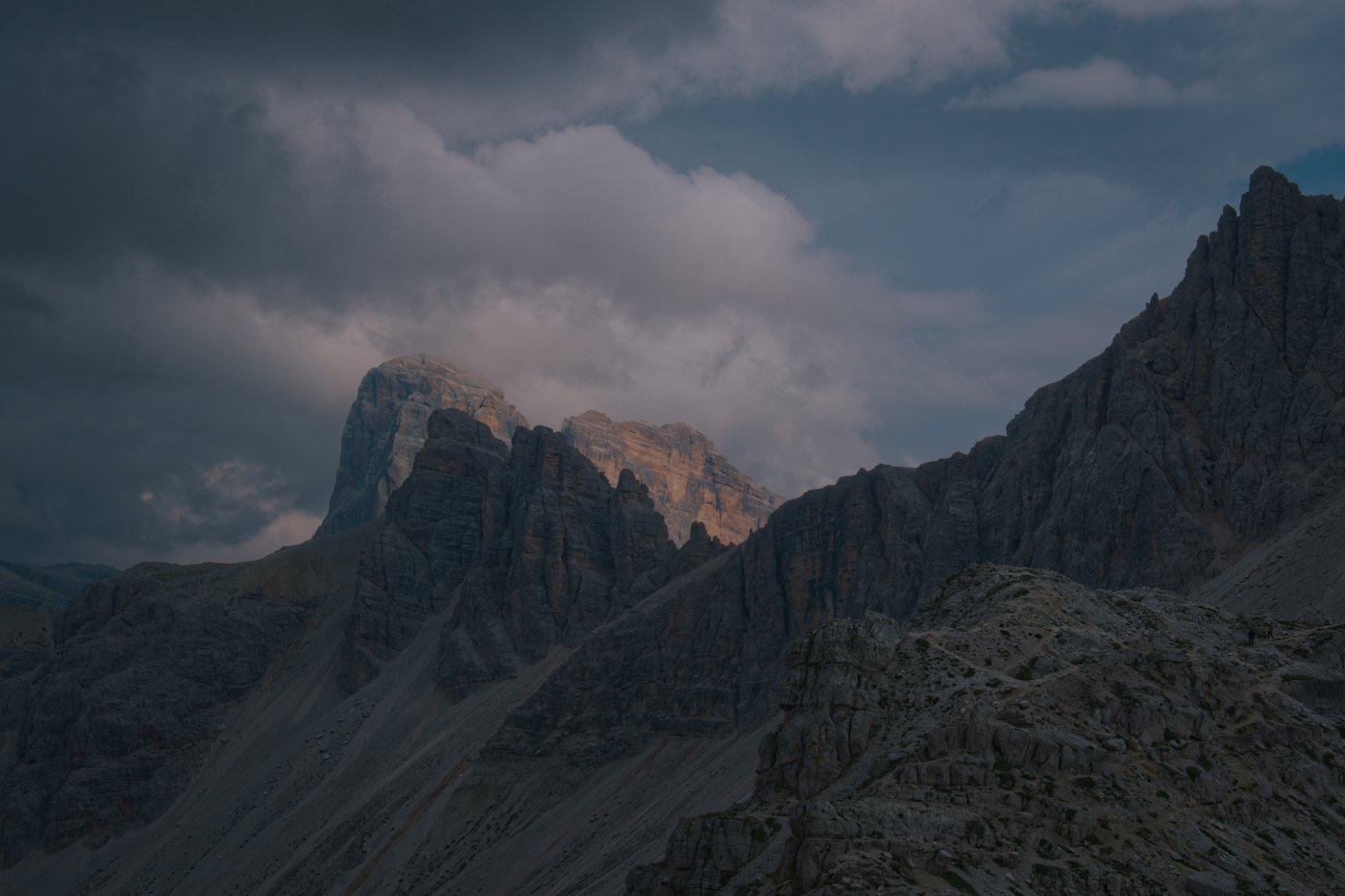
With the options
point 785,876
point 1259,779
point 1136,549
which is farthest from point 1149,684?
point 1136,549

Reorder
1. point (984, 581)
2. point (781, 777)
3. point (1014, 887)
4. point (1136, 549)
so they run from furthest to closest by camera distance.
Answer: point (1136, 549)
point (984, 581)
point (781, 777)
point (1014, 887)

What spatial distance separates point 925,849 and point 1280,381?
5527 inches

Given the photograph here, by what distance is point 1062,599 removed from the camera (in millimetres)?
107625

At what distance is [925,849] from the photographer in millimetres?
71938

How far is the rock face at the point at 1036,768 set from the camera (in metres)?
73.5

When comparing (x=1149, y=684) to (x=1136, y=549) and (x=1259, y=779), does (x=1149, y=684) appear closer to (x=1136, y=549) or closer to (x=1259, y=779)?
(x=1259, y=779)

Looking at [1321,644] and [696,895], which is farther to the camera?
[1321,644]

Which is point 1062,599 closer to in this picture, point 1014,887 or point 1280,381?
point 1014,887

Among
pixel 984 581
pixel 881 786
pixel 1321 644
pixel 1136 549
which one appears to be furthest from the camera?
pixel 1136 549

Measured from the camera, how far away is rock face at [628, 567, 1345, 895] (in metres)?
73.5

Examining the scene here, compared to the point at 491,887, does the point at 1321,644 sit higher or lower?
higher

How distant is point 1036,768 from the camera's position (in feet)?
264

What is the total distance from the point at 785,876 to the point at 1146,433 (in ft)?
454

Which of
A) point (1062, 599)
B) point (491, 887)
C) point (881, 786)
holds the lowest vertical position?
point (491, 887)
